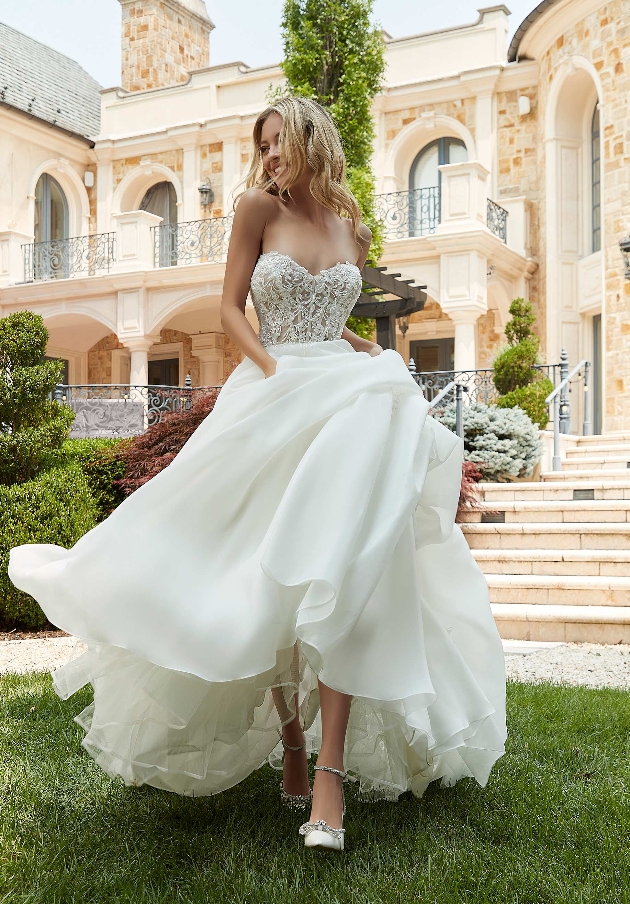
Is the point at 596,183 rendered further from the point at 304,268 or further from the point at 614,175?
the point at 304,268

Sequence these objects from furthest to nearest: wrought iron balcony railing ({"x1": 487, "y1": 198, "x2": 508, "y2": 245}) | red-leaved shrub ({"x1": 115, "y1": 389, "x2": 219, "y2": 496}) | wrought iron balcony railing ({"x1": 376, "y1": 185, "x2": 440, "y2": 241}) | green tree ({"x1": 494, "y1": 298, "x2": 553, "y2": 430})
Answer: wrought iron balcony railing ({"x1": 376, "y1": 185, "x2": 440, "y2": 241}), wrought iron balcony railing ({"x1": 487, "y1": 198, "x2": 508, "y2": 245}), green tree ({"x1": 494, "y1": 298, "x2": 553, "y2": 430}), red-leaved shrub ({"x1": 115, "y1": 389, "x2": 219, "y2": 496})

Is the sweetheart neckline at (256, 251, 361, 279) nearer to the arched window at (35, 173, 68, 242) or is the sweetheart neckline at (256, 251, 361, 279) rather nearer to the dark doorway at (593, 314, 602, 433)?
the dark doorway at (593, 314, 602, 433)

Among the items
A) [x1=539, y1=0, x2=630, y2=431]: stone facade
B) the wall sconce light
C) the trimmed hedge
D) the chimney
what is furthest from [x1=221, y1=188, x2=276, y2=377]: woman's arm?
the chimney

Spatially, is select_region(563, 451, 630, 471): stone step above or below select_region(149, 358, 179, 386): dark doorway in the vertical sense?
below

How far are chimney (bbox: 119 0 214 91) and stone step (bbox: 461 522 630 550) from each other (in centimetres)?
1767

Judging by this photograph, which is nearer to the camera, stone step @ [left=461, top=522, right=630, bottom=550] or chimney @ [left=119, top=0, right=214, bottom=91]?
stone step @ [left=461, top=522, right=630, bottom=550]

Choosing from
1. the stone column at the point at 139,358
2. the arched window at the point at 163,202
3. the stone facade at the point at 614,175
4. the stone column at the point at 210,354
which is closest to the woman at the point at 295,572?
the stone facade at the point at 614,175

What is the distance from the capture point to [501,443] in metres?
10.1

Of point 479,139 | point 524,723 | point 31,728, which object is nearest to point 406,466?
point 524,723

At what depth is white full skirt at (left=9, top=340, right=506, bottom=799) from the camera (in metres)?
2.00

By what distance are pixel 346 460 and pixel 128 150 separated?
20.0 metres

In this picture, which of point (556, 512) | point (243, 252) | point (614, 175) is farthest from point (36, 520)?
point (614, 175)

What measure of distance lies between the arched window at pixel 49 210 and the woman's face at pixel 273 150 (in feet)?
62.4

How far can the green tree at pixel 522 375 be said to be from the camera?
11570mm
